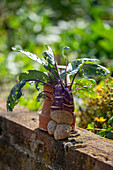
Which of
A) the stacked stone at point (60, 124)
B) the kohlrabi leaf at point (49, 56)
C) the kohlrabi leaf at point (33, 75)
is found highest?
the kohlrabi leaf at point (49, 56)

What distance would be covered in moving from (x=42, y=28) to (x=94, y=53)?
1957 mm

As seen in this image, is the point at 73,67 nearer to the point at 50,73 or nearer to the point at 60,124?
the point at 50,73

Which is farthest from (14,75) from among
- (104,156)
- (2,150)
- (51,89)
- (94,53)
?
(104,156)

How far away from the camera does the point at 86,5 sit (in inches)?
274

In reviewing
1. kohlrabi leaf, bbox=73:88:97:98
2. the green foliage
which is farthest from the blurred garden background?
kohlrabi leaf, bbox=73:88:97:98

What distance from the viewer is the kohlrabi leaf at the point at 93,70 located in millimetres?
1558

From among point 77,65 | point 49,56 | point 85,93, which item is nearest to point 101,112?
point 85,93

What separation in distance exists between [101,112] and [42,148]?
0.66 metres

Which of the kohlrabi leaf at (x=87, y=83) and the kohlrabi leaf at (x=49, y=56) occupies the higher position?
the kohlrabi leaf at (x=49, y=56)

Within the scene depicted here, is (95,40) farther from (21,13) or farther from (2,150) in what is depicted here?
(2,150)

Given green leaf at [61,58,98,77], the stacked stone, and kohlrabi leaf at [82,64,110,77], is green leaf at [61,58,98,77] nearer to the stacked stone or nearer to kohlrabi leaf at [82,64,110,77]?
kohlrabi leaf at [82,64,110,77]

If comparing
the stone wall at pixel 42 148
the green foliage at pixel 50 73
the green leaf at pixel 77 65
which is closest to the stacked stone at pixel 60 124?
the stone wall at pixel 42 148

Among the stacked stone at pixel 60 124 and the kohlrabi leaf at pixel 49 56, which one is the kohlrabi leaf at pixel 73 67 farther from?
the stacked stone at pixel 60 124

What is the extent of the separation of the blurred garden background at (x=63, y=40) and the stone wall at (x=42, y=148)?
0.30 meters
